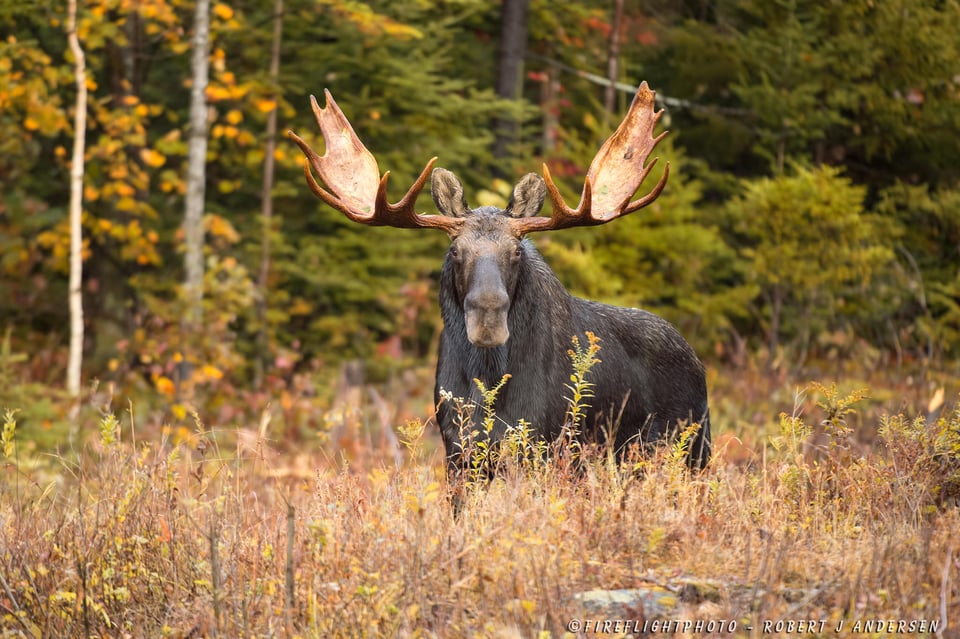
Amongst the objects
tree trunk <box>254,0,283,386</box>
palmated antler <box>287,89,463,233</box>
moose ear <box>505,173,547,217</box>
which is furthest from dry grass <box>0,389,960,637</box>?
tree trunk <box>254,0,283,386</box>

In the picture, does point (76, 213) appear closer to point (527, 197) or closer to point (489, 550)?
point (527, 197)

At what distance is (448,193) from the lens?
20.5ft

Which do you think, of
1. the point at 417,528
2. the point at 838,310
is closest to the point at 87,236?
the point at 838,310

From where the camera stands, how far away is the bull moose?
586 cm

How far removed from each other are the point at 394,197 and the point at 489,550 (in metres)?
10.9

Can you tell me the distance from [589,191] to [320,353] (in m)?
10.5

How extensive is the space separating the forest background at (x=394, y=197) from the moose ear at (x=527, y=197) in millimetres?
7069

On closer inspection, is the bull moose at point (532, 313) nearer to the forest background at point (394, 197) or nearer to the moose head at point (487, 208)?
the moose head at point (487, 208)

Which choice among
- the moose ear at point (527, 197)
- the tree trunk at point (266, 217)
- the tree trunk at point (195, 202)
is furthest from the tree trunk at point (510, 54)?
the moose ear at point (527, 197)

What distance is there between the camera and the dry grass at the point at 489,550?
12.8 ft

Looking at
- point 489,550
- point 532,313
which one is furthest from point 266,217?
point 489,550

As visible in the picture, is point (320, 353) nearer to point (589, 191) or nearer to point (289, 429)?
point (289, 429)

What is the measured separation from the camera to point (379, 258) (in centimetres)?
1554

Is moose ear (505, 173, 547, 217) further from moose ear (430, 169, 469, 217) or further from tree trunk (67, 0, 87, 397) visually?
tree trunk (67, 0, 87, 397)
